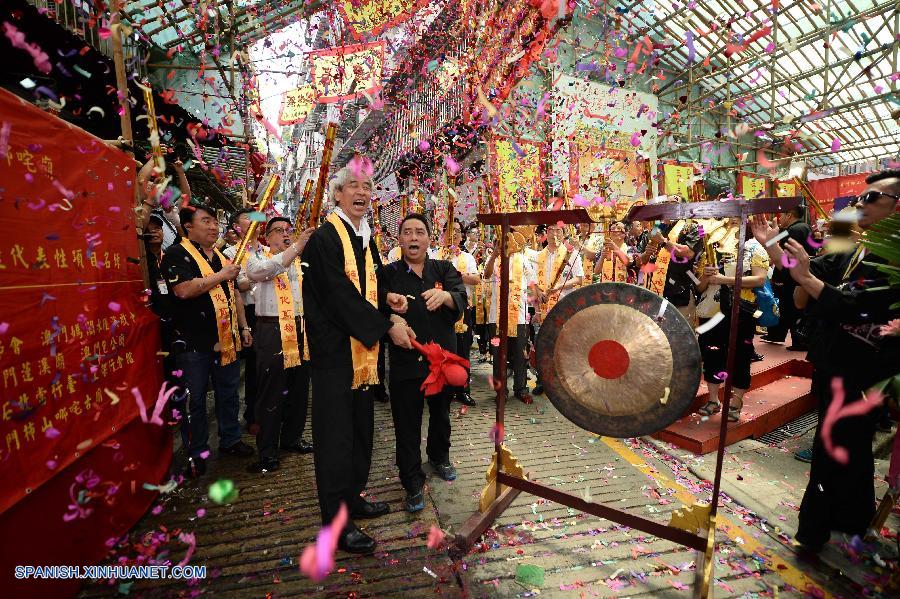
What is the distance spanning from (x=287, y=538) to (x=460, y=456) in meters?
1.84

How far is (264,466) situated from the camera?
4.00 metres

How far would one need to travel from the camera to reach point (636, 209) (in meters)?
2.65

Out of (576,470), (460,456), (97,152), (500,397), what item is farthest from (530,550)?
(97,152)

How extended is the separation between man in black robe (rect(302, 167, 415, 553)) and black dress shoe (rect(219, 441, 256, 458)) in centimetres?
183

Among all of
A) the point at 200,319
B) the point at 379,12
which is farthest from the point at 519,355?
the point at 379,12

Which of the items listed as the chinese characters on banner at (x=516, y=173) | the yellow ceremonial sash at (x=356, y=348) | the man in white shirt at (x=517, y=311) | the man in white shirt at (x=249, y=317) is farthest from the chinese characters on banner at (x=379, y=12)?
the yellow ceremonial sash at (x=356, y=348)

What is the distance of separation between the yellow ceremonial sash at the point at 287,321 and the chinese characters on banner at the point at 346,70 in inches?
265

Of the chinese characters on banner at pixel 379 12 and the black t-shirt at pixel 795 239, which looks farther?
the chinese characters on banner at pixel 379 12

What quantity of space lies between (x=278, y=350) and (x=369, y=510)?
6.00 feet

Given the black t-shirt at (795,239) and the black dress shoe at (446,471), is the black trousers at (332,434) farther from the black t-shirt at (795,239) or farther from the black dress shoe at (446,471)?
the black t-shirt at (795,239)

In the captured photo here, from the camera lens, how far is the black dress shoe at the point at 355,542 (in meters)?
2.76

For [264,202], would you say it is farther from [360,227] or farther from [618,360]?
[618,360]

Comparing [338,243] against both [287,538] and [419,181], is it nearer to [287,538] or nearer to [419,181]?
[287,538]

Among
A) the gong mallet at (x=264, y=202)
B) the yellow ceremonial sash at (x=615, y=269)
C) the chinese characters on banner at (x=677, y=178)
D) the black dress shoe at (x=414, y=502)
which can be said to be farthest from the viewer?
the chinese characters on banner at (x=677, y=178)
